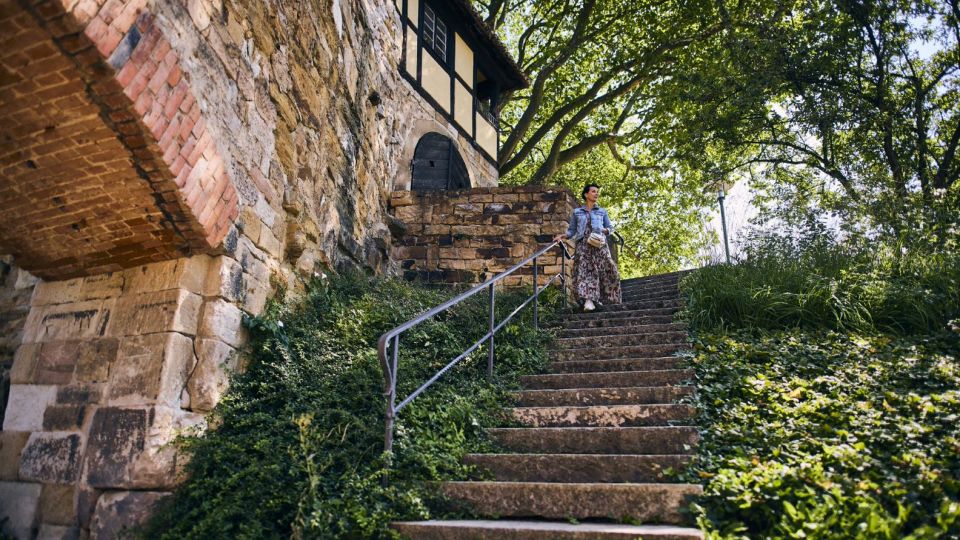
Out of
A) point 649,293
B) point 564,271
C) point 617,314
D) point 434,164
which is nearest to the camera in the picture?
point 617,314

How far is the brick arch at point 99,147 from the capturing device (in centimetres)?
281

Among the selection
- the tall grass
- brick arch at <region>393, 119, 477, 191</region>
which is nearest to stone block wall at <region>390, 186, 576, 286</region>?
brick arch at <region>393, 119, 477, 191</region>

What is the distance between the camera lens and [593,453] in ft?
13.3

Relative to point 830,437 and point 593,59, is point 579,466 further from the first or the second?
point 593,59

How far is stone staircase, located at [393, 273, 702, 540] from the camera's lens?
3178 millimetres

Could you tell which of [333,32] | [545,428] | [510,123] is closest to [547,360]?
[545,428]

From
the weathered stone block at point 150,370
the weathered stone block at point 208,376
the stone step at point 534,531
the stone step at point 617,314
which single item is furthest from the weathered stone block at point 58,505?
the stone step at point 617,314

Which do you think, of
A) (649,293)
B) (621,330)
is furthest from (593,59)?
(621,330)

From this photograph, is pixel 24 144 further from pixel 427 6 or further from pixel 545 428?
pixel 427 6

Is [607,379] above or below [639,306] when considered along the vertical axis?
below

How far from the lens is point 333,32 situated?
5.88m

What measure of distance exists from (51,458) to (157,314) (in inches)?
40.6

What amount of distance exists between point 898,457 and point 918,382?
1.27m

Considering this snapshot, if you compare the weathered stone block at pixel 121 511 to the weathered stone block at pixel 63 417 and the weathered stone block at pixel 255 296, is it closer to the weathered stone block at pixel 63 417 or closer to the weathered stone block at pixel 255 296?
the weathered stone block at pixel 63 417
